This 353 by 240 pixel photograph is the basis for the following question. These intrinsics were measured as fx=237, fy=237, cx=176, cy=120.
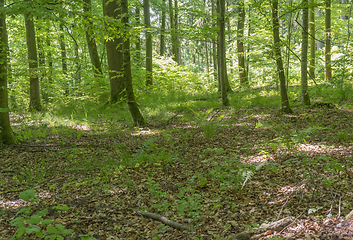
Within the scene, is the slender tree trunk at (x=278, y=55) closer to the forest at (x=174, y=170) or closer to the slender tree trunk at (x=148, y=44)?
the forest at (x=174, y=170)

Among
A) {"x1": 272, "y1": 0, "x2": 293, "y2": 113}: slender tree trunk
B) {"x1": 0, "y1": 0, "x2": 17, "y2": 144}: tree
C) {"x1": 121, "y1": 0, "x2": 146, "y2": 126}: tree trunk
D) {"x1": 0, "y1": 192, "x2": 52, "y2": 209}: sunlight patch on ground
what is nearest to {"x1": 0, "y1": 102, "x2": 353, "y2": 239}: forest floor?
{"x1": 0, "y1": 192, "x2": 52, "y2": 209}: sunlight patch on ground

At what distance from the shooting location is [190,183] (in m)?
3.99

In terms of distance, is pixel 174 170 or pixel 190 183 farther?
pixel 174 170

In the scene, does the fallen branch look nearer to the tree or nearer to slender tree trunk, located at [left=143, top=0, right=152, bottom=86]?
the tree

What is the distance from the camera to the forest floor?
2.77 m

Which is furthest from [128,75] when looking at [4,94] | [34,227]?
[34,227]

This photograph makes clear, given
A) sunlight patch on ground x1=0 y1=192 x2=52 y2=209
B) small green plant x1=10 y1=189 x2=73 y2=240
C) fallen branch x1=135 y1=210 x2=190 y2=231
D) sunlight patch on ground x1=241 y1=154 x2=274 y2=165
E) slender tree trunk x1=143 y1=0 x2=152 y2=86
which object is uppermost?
slender tree trunk x1=143 y1=0 x2=152 y2=86

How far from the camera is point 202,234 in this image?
2680 mm

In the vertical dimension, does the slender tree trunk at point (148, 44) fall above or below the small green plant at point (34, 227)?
above

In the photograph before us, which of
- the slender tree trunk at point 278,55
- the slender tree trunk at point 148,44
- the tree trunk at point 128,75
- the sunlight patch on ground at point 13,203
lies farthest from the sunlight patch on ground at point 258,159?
the slender tree trunk at point 148,44

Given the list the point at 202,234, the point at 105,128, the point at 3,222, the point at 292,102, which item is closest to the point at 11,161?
the point at 3,222

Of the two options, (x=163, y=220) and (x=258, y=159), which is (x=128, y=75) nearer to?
(x=258, y=159)

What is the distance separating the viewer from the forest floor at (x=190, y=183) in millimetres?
2768

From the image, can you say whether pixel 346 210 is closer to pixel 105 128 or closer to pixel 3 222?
pixel 3 222
